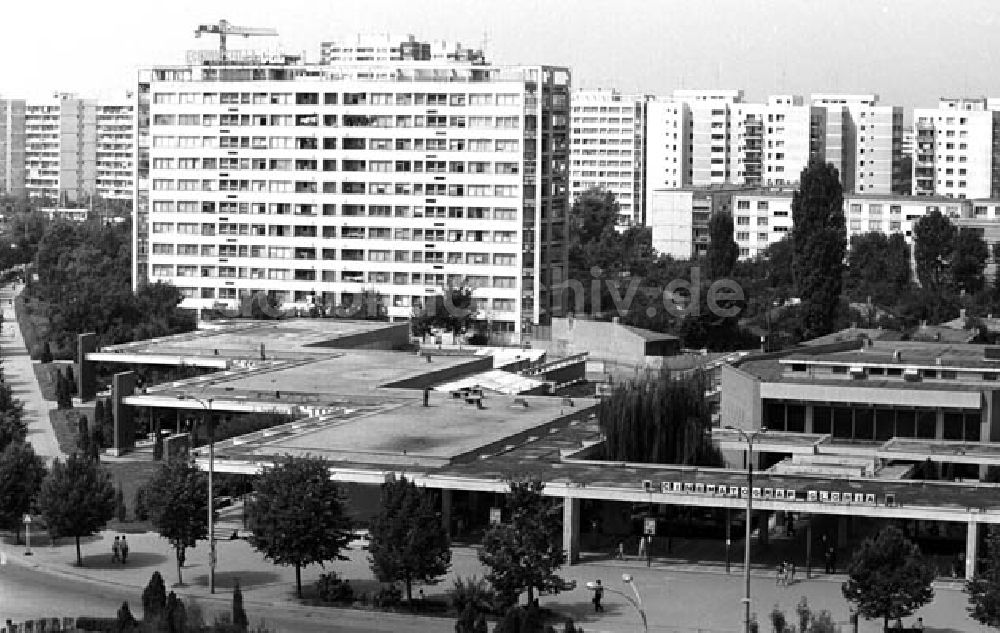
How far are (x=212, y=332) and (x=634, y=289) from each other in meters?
25.6

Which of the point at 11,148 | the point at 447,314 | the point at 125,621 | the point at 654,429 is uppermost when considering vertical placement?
the point at 11,148

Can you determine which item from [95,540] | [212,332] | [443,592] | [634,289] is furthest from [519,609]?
[634,289]

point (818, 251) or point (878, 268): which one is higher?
point (818, 251)

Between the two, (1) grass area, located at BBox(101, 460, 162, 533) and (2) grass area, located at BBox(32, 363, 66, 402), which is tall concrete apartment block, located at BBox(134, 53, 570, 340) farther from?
(1) grass area, located at BBox(101, 460, 162, 533)

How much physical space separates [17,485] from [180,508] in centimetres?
474

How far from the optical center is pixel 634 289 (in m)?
86.9

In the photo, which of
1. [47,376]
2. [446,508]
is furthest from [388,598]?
[47,376]

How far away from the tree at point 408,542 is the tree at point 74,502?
5982 mm

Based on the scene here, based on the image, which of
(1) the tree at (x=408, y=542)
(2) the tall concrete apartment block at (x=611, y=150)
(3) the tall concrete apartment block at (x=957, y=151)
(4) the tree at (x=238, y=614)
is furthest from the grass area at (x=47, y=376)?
(2) the tall concrete apartment block at (x=611, y=150)

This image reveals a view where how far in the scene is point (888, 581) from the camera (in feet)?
109

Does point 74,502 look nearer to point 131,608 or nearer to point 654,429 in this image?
point 131,608

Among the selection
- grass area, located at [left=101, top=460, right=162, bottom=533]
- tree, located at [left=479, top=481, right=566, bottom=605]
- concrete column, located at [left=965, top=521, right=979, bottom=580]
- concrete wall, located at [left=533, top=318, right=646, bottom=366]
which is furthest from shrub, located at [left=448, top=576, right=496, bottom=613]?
concrete wall, located at [left=533, top=318, right=646, bottom=366]

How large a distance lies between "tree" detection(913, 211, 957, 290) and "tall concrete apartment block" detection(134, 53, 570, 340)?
16759 mm

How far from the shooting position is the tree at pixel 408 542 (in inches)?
1372
